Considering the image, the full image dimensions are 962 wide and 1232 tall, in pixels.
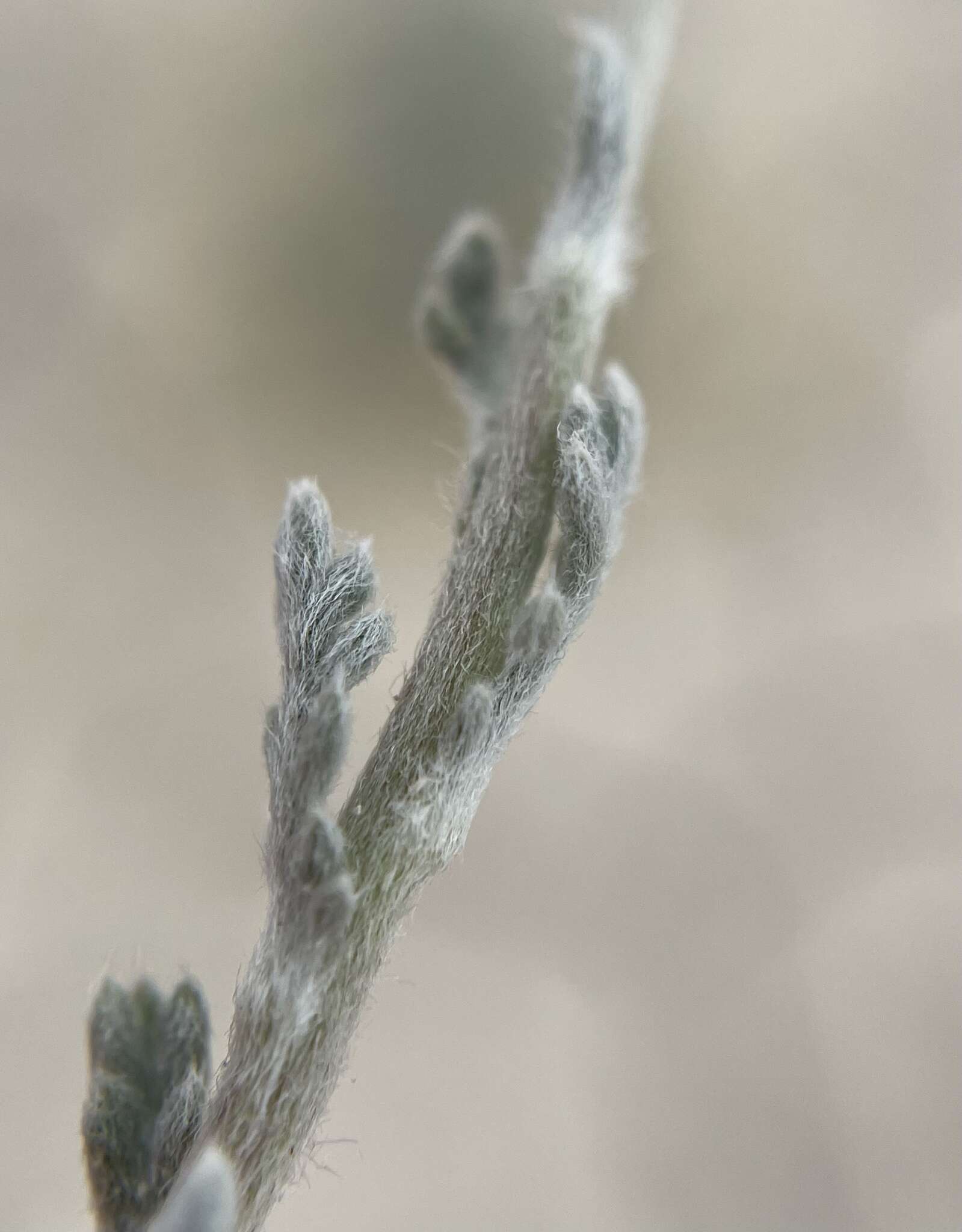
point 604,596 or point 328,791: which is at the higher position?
point 604,596

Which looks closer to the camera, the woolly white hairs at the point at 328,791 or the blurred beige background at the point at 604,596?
the woolly white hairs at the point at 328,791

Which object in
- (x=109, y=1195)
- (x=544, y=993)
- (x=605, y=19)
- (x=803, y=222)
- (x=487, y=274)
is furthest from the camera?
(x=803, y=222)

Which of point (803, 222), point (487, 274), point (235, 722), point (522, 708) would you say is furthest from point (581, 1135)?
point (803, 222)

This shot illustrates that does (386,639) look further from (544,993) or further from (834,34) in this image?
(834,34)

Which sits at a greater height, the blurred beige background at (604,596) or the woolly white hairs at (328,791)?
the blurred beige background at (604,596)
